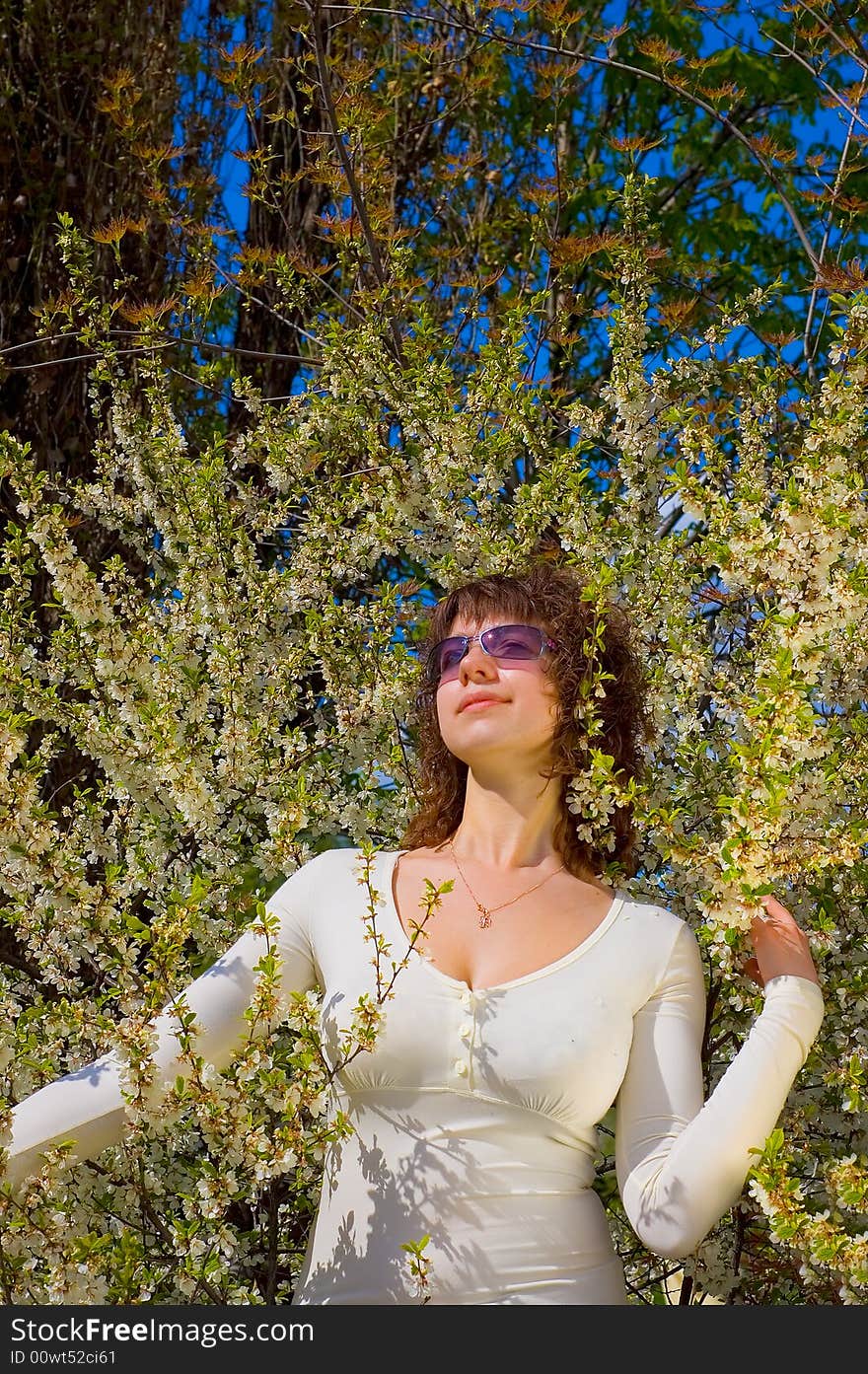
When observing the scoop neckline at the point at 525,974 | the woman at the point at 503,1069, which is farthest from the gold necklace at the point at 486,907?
the scoop neckline at the point at 525,974

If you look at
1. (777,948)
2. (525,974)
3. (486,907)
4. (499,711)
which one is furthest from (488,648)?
(777,948)

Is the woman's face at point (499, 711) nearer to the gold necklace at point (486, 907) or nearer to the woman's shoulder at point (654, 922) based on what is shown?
the gold necklace at point (486, 907)

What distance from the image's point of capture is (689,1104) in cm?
229

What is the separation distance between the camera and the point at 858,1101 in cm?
238

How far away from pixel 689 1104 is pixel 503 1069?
313 mm

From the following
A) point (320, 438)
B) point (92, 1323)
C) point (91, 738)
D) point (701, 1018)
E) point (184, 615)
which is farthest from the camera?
point (320, 438)

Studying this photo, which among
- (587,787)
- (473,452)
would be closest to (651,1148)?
(587,787)

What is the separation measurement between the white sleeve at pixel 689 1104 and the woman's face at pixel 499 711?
440 mm

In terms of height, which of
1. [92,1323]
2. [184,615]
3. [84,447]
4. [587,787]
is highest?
[84,447]

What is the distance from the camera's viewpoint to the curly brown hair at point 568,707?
2625 mm

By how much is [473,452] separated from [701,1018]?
5.21 feet

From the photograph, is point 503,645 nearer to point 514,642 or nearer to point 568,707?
point 514,642

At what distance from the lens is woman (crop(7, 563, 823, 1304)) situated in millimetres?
2193

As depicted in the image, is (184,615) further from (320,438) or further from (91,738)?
(320,438)
